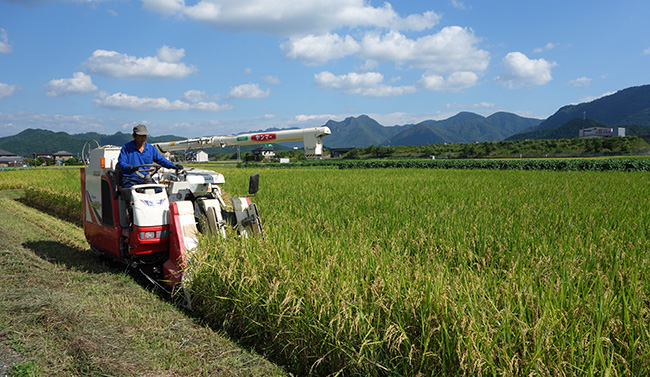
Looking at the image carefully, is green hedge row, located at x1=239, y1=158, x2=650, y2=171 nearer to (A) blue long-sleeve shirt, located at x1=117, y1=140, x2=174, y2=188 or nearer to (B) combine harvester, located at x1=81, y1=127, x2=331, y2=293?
(B) combine harvester, located at x1=81, y1=127, x2=331, y2=293

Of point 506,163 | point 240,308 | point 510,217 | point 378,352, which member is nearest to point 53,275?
point 240,308

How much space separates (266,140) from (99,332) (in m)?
3.06

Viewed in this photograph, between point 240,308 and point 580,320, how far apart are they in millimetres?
2799

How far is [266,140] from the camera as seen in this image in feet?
18.6

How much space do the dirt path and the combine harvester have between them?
17.1 inches

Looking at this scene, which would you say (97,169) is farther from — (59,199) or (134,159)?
(59,199)

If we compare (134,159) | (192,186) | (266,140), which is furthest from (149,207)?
(266,140)

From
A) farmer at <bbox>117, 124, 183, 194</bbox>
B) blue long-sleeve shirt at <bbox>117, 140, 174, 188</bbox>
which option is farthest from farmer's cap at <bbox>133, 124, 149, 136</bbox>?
blue long-sleeve shirt at <bbox>117, 140, 174, 188</bbox>

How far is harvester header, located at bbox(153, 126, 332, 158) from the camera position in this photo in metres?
4.89

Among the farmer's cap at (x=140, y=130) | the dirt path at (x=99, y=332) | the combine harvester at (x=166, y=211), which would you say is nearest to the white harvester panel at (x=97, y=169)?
the combine harvester at (x=166, y=211)

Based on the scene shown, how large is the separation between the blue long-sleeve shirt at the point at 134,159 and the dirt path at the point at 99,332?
135cm

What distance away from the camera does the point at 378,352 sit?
2.88 metres

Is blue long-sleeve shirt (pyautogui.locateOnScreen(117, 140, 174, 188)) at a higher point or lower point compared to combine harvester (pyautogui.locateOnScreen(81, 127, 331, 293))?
higher

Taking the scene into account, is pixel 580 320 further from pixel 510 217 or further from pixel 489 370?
pixel 510 217
